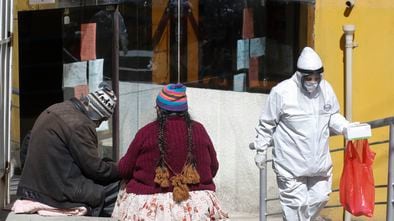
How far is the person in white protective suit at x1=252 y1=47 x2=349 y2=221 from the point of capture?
5391 millimetres

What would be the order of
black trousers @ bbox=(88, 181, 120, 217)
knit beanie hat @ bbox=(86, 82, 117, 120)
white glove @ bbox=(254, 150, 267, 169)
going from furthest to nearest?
black trousers @ bbox=(88, 181, 120, 217) → knit beanie hat @ bbox=(86, 82, 117, 120) → white glove @ bbox=(254, 150, 267, 169)

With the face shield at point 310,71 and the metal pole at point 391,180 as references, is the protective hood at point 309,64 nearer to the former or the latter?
the face shield at point 310,71

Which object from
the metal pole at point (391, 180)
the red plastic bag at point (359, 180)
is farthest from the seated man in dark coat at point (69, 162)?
the metal pole at point (391, 180)

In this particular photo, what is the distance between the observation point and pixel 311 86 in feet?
17.6

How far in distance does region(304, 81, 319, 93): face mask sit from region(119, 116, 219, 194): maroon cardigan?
2.55 ft

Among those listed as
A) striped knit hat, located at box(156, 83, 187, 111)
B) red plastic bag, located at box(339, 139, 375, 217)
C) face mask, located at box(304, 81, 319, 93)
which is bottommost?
red plastic bag, located at box(339, 139, 375, 217)

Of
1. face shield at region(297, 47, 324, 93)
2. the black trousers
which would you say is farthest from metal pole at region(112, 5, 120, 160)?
face shield at region(297, 47, 324, 93)

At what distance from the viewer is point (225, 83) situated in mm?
7582

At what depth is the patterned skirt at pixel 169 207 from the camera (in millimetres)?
5094

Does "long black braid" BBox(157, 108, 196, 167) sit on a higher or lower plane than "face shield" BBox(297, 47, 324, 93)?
lower

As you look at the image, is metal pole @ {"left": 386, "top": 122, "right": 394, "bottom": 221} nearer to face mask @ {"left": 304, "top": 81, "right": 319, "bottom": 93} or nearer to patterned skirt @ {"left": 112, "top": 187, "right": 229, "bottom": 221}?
face mask @ {"left": 304, "top": 81, "right": 319, "bottom": 93}

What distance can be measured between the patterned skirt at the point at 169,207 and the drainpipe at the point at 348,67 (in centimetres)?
205

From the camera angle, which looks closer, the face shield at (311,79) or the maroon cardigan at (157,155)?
the maroon cardigan at (157,155)

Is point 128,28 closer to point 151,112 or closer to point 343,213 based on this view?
point 151,112
